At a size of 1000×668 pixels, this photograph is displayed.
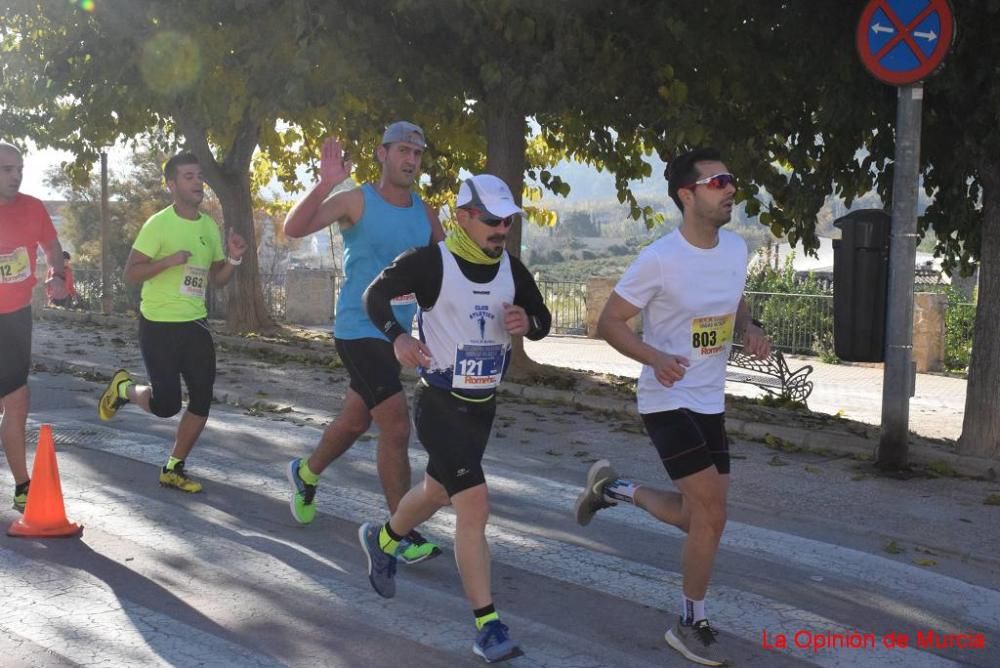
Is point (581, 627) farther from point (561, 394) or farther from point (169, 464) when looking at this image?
point (561, 394)

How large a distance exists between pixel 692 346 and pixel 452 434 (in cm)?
99

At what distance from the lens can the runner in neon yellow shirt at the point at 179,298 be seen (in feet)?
23.7

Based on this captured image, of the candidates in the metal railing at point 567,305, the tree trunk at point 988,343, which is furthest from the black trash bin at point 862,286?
the metal railing at point 567,305

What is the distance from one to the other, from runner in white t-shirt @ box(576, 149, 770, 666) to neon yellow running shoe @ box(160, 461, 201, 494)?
3518mm

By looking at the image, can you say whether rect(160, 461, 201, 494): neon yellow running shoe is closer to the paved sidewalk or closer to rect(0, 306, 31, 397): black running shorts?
rect(0, 306, 31, 397): black running shorts

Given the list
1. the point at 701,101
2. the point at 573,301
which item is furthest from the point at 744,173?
the point at 573,301

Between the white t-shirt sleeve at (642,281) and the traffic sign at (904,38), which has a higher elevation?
the traffic sign at (904,38)

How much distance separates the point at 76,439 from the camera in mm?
9156

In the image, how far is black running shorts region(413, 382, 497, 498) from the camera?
4.71m

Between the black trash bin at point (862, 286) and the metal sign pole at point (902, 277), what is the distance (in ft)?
Answer: 0.23

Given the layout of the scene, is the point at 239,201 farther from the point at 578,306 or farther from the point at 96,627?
the point at 96,627

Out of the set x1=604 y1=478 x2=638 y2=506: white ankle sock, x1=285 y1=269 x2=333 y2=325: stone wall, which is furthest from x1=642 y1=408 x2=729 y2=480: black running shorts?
x1=285 y1=269 x2=333 y2=325: stone wall

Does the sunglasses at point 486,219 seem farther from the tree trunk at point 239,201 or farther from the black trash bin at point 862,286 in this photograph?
the tree trunk at point 239,201

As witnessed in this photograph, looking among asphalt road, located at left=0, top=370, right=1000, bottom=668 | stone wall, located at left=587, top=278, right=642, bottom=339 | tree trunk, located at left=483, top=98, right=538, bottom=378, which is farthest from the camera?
stone wall, located at left=587, top=278, right=642, bottom=339
